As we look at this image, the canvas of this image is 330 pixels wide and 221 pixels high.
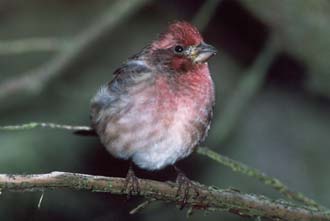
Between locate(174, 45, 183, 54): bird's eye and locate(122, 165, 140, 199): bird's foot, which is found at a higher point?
locate(174, 45, 183, 54): bird's eye

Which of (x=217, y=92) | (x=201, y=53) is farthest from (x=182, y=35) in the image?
(x=217, y=92)

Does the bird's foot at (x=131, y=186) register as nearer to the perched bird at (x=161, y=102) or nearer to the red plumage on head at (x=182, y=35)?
the perched bird at (x=161, y=102)

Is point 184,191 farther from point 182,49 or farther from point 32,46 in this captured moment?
point 32,46

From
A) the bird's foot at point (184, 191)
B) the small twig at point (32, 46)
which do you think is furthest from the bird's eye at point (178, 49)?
the small twig at point (32, 46)

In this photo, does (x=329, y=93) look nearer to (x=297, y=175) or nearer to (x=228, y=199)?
(x=297, y=175)

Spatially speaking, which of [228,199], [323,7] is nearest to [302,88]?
[323,7]

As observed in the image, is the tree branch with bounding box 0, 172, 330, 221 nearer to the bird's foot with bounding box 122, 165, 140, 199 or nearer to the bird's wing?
the bird's foot with bounding box 122, 165, 140, 199

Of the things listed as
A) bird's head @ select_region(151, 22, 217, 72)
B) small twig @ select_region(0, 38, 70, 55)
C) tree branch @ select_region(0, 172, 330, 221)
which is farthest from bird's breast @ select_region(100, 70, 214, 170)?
small twig @ select_region(0, 38, 70, 55)
